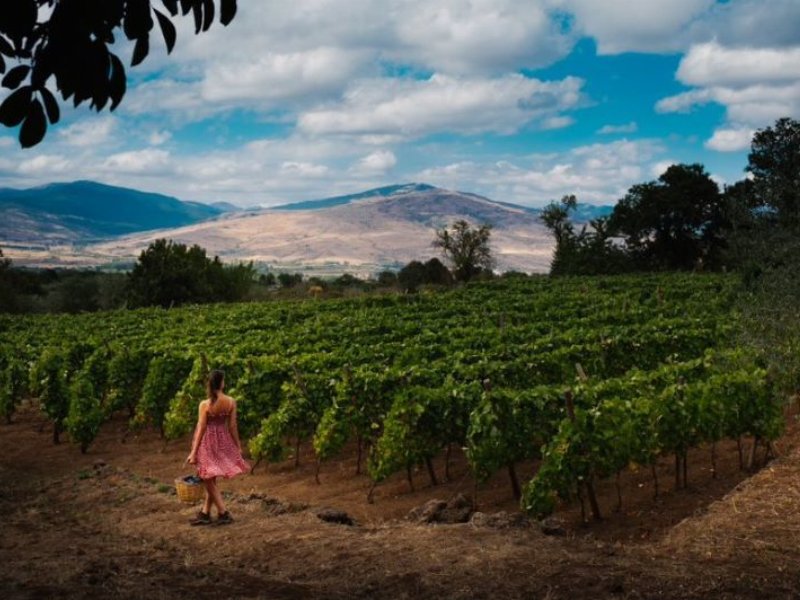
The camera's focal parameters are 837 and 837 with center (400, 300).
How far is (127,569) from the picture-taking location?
28.7 feet

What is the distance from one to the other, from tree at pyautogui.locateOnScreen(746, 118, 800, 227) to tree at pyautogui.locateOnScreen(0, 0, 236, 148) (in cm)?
2091

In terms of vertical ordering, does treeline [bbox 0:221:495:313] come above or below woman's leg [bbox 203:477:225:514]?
above

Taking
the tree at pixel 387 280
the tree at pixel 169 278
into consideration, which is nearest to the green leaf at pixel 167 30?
the tree at pixel 169 278

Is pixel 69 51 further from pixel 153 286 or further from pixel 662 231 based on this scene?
pixel 662 231

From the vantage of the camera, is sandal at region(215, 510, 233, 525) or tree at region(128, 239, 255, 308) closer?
sandal at region(215, 510, 233, 525)

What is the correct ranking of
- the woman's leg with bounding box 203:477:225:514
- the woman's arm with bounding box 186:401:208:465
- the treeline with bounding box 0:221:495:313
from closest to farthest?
the woman's arm with bounding box 186:401:208:465 → the woman's leg with bounding box 203:477:225:514 → the treeline with bounding box 0:221:495:313

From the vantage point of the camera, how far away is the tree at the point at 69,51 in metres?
3.68

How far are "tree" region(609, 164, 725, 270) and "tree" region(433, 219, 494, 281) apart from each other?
24.7 m

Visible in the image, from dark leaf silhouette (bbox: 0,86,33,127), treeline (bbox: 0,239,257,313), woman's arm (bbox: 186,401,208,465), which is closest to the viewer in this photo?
dark leaf silhouette (bbox: 0,86,33,127)

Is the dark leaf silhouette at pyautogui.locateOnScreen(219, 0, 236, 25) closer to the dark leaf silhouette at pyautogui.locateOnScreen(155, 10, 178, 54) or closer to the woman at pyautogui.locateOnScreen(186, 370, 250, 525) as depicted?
the dark leaf silhouette at pyautogui.locateOnScreen(155, 10, 178, 54)

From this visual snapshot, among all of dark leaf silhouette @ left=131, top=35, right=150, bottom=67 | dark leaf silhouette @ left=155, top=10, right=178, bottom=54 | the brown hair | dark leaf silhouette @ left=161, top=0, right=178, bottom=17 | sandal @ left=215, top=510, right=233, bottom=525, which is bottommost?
sandal @ left=215, top=510, right=233, bottom=525

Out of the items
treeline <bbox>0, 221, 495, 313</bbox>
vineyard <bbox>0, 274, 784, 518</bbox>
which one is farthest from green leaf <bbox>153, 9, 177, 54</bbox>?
treeline <bbox>0, 221, 495, 313</bbox>

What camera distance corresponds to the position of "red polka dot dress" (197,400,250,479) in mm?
11125

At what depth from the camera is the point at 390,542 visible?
9.55 meters
